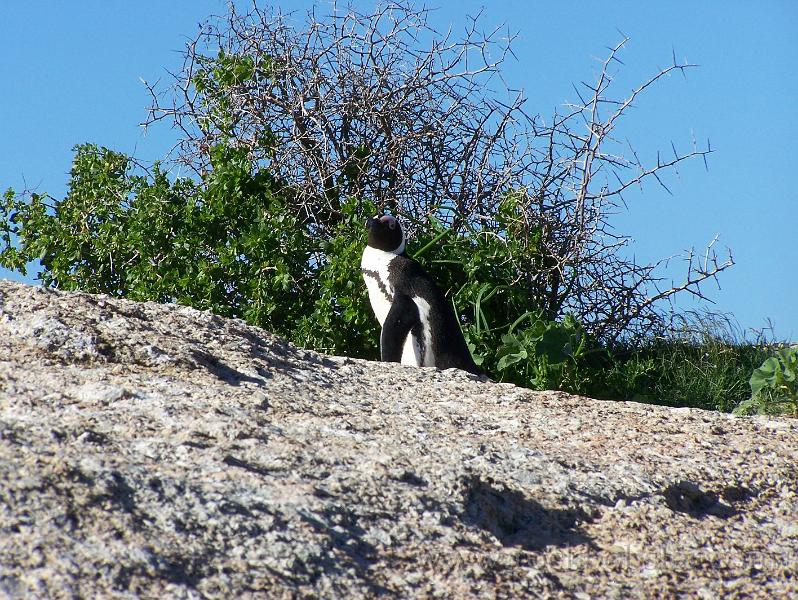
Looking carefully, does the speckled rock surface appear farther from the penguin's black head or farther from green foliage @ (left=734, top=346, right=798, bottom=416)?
the penguin's black head

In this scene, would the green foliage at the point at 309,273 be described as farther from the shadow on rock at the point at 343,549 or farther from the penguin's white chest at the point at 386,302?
A: the shadow on rock at the point at 343,549

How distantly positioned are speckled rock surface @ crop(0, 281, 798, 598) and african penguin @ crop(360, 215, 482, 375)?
2257 millimetres

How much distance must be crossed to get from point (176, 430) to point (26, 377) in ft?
2.13

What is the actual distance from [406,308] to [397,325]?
0.12 metres

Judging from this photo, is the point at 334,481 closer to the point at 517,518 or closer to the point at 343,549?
the point at 343,549

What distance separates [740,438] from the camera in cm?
368

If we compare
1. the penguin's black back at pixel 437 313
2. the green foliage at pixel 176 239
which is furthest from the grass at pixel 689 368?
the green foliage at pixel 176 239

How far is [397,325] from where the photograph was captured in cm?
623

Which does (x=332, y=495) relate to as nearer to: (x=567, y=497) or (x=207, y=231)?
(x=567, y=497)

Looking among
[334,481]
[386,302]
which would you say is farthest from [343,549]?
[386,302]

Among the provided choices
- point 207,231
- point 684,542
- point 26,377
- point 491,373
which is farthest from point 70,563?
point 207,231

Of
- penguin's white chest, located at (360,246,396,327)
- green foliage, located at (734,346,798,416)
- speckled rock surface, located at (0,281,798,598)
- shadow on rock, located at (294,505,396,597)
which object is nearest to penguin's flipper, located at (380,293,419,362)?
penguin's white chest, located at (360,246,396,327)

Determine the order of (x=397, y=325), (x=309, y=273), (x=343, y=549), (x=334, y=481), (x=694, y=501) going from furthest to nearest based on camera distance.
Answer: (x=309, y=273) → (x=397, y=325) → (x=694, y=501) → (x=334, y=481) → (x=343, y=549)

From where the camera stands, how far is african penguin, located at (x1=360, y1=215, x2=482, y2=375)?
245 inches
